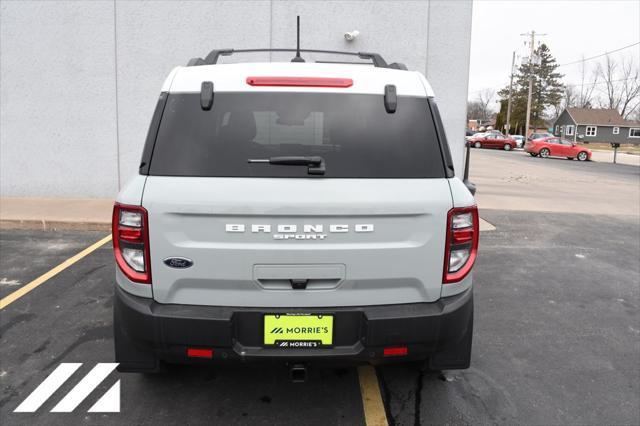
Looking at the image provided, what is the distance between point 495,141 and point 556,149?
10.2 m

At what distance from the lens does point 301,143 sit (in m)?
2.62

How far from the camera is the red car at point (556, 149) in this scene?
32.2 m

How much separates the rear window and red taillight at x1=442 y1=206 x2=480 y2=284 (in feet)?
0.78

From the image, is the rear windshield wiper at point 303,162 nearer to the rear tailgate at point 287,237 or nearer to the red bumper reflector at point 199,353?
the rear tailgate at point 287,237

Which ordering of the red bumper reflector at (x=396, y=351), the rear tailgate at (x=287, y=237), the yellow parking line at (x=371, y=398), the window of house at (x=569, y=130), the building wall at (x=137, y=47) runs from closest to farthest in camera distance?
1. the rear tailgate at (x=287, y=237)
2. the red bumper reflector at (x=396, y=351)
3. the yellow parking line at (x=371, y=398)
4. the building wall at (x=137, y=47)
5. the window of house at (x=569, y=130)

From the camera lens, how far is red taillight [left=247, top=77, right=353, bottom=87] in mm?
2510

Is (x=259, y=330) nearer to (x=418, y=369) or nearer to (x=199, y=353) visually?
(x=199, y=353)

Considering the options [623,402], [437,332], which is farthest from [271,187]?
[623,402]

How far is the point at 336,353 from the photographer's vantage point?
7.90ft

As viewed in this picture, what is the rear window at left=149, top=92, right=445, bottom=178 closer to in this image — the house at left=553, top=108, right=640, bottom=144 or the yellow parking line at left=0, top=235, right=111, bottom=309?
the yellow parking line at left=0, top=235, right=111, bottom=309

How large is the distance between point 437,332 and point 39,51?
923cm

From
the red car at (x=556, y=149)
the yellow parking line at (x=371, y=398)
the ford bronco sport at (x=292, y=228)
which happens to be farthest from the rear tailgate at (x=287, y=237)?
the red car at (x=556, y=149)

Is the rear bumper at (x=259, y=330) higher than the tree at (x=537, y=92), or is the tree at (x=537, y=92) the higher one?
the tree at (x=537, y=92)

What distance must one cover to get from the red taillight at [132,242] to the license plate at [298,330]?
0.64 meters
